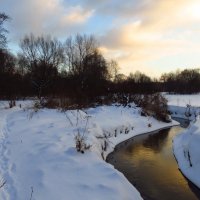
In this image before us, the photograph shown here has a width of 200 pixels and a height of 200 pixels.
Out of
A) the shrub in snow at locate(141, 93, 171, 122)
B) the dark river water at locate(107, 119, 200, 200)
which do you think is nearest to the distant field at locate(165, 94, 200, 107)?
the shrub in snow at locate(141, 93, 171, 122)

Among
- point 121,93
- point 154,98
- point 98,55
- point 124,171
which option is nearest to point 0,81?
point 121,93

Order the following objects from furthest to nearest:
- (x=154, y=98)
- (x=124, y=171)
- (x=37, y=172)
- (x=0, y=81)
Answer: (x=0, y=81)
(x=154, y=98)
(x=124, y=171)
(x=37, y=172)

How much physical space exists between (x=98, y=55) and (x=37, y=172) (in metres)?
47.8

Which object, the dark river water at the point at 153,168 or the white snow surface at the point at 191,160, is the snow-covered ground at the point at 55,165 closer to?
the dark river water at the point at 153,168

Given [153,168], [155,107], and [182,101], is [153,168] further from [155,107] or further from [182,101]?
[182,101]

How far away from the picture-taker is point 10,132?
15.2 meters

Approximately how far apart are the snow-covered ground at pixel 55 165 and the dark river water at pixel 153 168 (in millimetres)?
732

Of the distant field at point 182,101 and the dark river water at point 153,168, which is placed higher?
the distant field at point 182,101

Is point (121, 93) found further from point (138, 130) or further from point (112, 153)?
point (112, 153)

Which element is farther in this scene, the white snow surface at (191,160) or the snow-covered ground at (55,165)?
the white snow surface at (191,160)

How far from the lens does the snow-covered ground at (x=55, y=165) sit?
8.02 m

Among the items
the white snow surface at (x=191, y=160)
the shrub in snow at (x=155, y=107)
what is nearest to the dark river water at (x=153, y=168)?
the white snow surface at (x=191, y=160)

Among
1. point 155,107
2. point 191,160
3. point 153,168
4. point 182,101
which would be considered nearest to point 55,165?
point 153,168

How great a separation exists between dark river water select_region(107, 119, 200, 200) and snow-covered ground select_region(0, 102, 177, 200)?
732 mm
